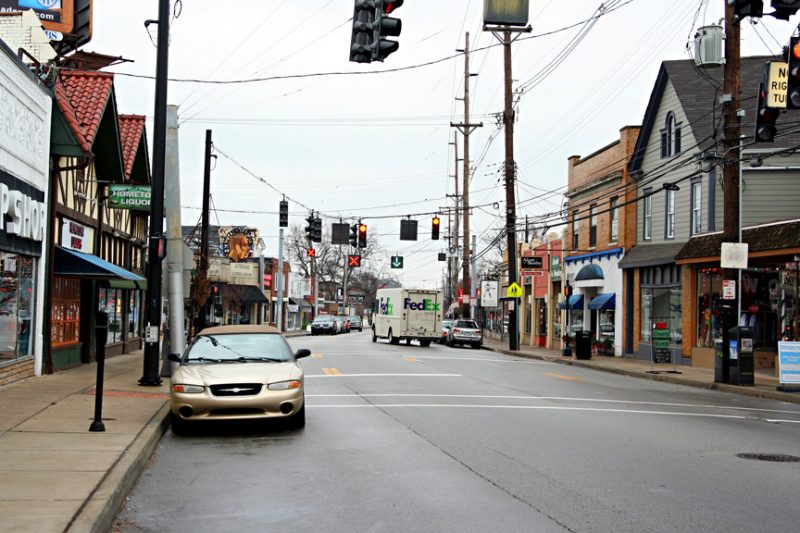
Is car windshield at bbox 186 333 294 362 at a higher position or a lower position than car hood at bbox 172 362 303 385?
higher

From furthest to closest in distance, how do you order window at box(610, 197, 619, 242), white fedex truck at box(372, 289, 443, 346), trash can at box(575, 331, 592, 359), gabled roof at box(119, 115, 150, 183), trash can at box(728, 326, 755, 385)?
white fedex truck at box(372, 289, 443, 346), window at box(610, 197, 619, 242), trash can at box(575, 331, 592, 359), gabled roof at box(119, 115, 150, 183), trash can at box(728, 326, 755, 385)

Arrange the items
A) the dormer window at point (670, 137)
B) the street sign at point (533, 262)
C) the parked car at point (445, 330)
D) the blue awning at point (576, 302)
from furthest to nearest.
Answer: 1. the parked car at point (445, 330)
2. the street sign at point (533, 262)
3. the blue awning at point (576, 302)
4. the dormer window at point (670, 137)

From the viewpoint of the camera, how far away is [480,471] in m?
9.14

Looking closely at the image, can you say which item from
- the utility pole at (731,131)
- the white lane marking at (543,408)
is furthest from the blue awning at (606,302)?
the white lane marking at (543,408)

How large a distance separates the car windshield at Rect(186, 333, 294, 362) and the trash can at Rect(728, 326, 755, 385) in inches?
517

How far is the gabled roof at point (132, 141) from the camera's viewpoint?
25.0 m

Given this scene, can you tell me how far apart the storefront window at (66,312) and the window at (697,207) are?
21.0 metres

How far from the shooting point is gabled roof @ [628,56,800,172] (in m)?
29.8

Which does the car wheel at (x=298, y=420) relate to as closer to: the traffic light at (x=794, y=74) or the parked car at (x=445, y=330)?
the traffic light at (x=794, y=74)

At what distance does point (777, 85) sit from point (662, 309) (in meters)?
17.7

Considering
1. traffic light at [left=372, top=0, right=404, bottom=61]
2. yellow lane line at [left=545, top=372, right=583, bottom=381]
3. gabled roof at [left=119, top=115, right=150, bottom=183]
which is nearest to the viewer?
traffic light at [left=372, top=0, right=404, bottom=61]

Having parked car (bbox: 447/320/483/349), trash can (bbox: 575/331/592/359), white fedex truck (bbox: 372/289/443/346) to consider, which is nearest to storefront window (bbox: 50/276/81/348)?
trash can (bbox: 575/331/592/359)

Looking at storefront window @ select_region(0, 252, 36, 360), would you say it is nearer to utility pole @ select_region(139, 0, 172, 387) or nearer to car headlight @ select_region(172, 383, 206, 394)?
utility pole @ select_region(139, 0, 172, 387)

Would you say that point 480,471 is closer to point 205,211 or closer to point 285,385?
point 285,385
